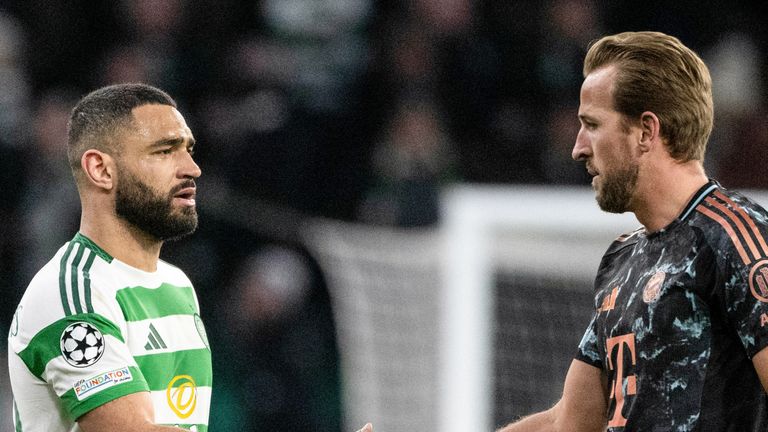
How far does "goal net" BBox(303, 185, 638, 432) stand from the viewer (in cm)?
608

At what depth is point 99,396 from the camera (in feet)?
11.2

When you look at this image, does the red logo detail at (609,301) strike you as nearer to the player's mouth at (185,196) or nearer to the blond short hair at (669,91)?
the blond short hair at (669,91)

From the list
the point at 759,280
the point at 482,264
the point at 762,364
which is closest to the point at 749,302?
the point at 759,280

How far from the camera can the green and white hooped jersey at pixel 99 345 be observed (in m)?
3.45

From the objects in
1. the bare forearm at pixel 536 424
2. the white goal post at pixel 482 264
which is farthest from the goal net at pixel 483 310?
the bare forearm at pixel 536 424

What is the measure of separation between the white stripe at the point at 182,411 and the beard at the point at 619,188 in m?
1.38

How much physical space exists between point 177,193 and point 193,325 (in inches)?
16.8

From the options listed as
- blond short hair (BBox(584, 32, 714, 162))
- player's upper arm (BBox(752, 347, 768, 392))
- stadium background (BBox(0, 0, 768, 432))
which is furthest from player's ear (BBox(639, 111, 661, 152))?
stadium background (BBox(0, 0, 768, 432))

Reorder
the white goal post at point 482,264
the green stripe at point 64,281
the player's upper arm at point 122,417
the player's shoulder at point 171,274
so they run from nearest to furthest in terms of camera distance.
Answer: the player's upper arm at point 122,417
the green stripe at point 64,281
the player's shoulder at point 171,274
the white goal post at point 482,264

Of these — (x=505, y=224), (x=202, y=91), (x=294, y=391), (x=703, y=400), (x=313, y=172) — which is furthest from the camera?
(x=202, y=91)

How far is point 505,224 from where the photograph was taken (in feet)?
20.0

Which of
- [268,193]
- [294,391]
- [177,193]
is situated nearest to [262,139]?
[268,193]

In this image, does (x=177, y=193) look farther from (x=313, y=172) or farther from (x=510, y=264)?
(x=313, y=172)

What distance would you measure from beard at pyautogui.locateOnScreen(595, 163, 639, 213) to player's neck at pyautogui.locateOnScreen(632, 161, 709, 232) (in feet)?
0.07
